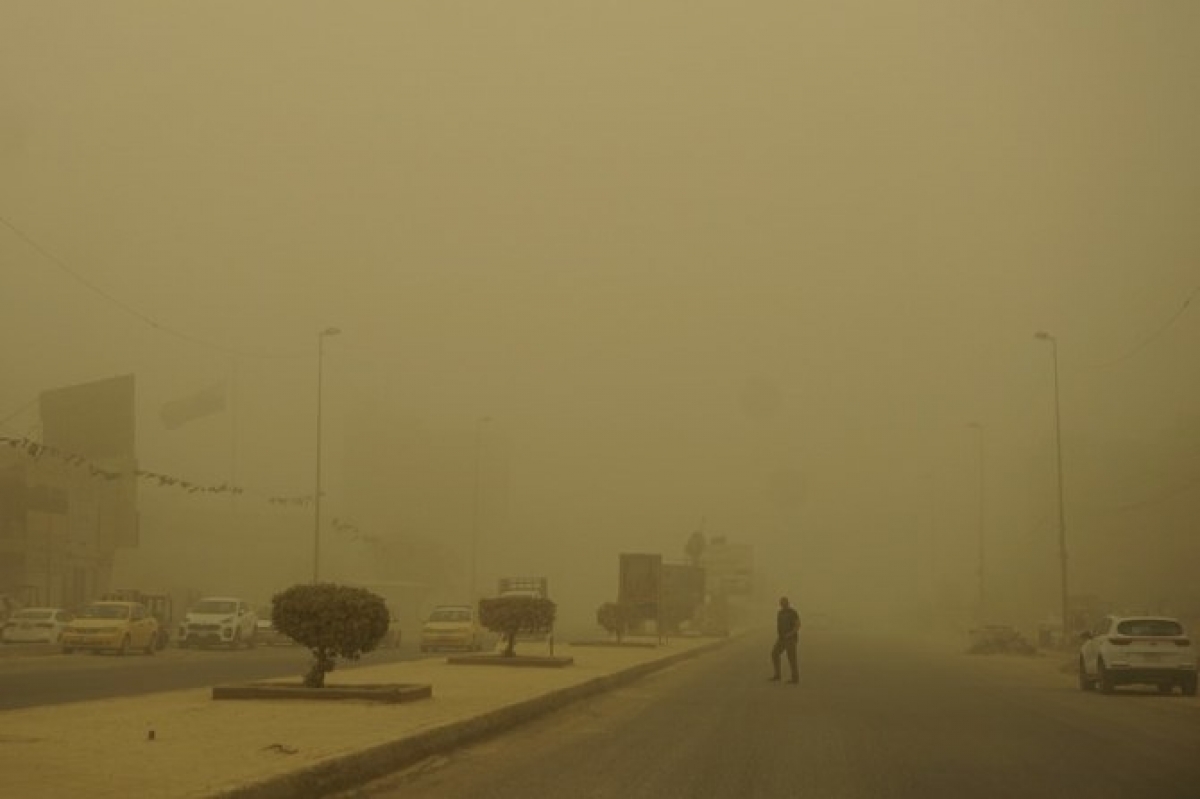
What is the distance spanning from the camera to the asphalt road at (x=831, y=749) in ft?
46.0

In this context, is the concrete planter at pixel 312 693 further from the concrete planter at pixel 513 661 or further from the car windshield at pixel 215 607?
the car windshield at pixel 215 607

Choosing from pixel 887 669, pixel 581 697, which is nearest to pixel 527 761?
pixel 581 697

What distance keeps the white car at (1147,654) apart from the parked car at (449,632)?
21.7 m

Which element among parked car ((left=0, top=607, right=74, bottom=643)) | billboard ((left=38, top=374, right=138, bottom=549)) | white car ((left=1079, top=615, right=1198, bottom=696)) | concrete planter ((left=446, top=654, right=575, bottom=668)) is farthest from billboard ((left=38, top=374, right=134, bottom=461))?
white car ((left=1079, top=615, right=1198, bottom=696))

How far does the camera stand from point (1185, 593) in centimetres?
9688

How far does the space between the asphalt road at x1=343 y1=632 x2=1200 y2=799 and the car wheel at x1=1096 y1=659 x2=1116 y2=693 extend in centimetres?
99

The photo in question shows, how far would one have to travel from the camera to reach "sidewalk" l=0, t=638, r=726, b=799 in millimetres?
11992

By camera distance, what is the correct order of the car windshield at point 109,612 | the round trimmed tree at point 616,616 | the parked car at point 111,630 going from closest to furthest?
the parked car at point 111,630
the car windshield at point 109,612
the round trimmed tree at point 616,616

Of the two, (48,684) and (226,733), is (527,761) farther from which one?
(48,684)

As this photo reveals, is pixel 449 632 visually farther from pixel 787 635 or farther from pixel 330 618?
pixel 330 618

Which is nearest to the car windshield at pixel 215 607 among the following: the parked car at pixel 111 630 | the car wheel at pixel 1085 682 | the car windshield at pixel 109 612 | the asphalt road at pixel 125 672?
the asphalt road at pixel 125 672

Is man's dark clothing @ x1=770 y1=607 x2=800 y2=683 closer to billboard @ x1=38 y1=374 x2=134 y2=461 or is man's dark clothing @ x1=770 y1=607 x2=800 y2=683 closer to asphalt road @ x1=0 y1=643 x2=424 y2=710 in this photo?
asphalt road @ x1=0 y1=643 x2=424 y2=710

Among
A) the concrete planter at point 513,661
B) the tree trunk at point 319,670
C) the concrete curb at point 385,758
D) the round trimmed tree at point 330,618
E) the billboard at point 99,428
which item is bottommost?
the concrete planter at point 513,661

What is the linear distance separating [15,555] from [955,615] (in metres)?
78.1
